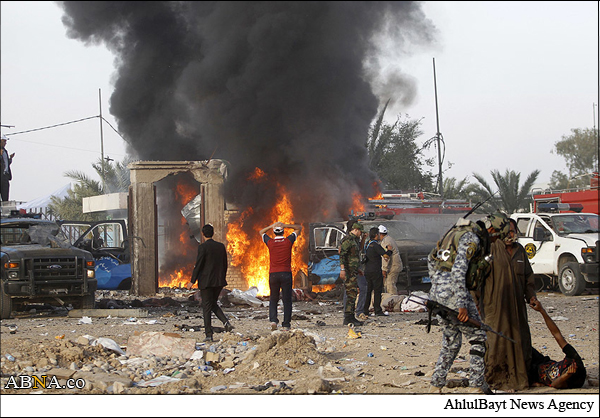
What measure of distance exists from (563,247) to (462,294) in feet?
37.1

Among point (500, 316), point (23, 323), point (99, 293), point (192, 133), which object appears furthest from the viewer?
point (192, 133)

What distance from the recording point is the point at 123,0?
1490 centimetres

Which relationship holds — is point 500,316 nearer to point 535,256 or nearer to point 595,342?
point 595,342

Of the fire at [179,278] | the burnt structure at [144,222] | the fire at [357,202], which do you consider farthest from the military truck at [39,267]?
the fire at [357,202]

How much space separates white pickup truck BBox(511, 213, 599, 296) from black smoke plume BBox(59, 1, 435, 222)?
5.93m

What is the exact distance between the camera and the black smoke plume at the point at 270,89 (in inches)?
756

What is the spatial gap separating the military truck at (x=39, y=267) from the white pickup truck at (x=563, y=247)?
397 inches

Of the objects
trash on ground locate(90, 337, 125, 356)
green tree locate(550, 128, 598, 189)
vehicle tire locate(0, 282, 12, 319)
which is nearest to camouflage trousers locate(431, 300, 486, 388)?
trash on ground locate(90, 337, 125, 356)

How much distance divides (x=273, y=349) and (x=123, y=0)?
991 centimetres

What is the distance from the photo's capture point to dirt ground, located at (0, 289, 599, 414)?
21.7 feet

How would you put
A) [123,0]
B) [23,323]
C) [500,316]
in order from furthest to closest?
[123,0]
[23,323]
[500,316]

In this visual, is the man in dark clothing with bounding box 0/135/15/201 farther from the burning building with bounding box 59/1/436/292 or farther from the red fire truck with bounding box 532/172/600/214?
the red fire truck with bounding box 532/172/600/214

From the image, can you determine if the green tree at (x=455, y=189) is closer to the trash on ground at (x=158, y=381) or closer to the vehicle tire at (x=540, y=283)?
the vehicle tire at (x=540, y=283)

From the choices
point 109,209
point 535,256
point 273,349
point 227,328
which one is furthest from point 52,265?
point 109,209
